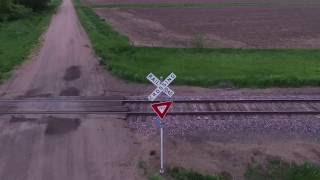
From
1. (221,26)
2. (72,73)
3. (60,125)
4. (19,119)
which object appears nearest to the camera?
(60,125)

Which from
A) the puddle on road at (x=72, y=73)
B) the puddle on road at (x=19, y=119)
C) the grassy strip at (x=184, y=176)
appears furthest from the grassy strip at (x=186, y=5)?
the grassy strip at (x=184, y=176)

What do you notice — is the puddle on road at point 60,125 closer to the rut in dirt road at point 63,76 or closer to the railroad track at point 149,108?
the railroad track at point 149,108

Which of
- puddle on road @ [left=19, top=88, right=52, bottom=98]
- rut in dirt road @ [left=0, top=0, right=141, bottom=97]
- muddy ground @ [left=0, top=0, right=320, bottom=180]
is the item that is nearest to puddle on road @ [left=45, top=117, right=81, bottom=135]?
muddy ground @ [left=0, top=0, right=320, bottom=180]

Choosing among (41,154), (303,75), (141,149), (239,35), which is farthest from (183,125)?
(239,35)

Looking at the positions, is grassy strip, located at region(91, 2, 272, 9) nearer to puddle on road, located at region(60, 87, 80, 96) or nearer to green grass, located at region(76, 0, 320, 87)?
green grass, located at region(76, 0, 320, 87)

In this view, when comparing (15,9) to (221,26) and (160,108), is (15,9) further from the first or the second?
(160,108)

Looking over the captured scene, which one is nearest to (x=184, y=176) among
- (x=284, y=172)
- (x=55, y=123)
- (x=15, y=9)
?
(x=284, y=172)
